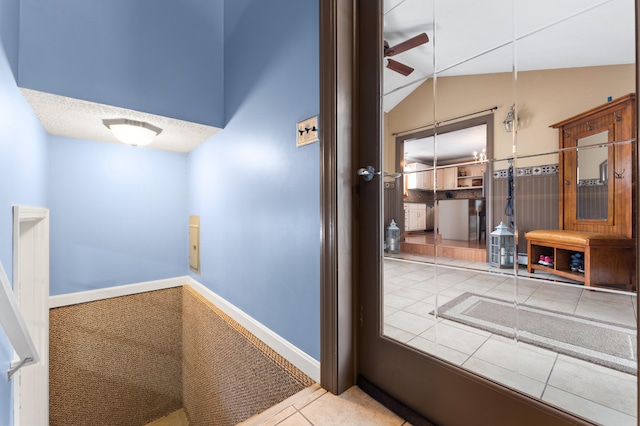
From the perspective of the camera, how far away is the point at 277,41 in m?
1.55

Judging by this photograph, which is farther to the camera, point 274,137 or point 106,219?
point 106,219

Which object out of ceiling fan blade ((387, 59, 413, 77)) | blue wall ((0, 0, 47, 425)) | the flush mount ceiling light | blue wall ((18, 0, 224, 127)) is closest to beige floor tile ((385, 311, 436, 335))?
ceiling fan blade ((387, 59, 413, 77))

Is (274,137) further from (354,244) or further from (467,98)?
(467,98)

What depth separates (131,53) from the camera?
1.76 m

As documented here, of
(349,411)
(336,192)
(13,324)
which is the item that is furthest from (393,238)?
(13,324)

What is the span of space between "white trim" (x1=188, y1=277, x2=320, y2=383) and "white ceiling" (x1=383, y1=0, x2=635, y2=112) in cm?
130

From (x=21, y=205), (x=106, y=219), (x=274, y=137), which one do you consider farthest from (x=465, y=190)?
(x=106, y=219)

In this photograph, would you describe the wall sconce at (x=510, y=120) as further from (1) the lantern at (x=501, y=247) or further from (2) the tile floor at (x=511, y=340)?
(2) the tile floor at (x=511, y=340)

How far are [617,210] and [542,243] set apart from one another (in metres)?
0.18

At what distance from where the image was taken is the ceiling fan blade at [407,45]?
107 cm

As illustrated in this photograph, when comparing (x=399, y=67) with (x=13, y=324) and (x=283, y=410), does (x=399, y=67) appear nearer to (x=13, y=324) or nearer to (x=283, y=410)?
(x=283, y=410)

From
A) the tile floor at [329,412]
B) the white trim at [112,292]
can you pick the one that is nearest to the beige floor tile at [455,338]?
the tile floor at [329,412]

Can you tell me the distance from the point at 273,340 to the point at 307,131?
48.3 inches

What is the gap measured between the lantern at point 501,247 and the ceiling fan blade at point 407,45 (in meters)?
0.79
